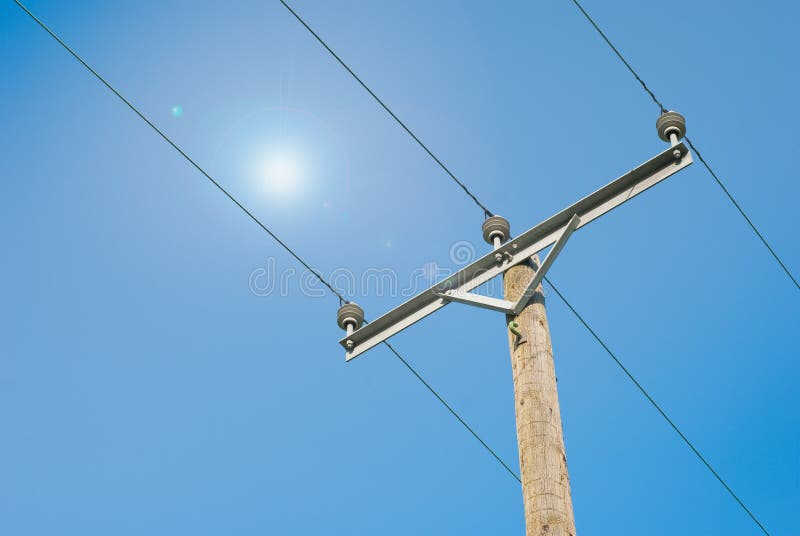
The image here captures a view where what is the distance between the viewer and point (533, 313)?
588cm

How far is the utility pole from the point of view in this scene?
192 inches

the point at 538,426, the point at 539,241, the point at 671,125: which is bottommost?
the point at 538,426

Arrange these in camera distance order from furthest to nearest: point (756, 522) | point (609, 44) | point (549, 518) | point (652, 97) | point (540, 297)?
point (756, 522)
point (609, 44)
point (652, 97)
point (540, 297)
point (549, 518)

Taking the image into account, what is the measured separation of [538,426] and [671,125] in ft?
8.53

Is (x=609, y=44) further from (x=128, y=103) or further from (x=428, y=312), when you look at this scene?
(x=128, y=103)

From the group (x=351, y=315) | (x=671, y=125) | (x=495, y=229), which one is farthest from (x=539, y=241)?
(x=351, y=315)

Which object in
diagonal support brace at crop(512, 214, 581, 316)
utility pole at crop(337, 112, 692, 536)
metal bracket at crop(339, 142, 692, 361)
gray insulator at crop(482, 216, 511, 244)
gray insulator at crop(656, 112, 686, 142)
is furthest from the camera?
gray insulator at crop(482, 216, 511, 244)

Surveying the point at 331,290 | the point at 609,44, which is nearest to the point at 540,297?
the point at 331,290

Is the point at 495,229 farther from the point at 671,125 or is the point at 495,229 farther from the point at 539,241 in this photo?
the point at 671,125

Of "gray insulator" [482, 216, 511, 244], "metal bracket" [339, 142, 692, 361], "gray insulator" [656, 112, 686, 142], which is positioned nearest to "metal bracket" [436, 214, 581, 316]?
"metal bracket" [339, 142, 692, 361]

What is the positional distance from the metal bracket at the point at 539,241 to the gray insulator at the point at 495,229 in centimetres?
22

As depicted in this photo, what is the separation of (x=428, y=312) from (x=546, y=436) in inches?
72.0

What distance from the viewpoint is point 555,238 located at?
248 inches

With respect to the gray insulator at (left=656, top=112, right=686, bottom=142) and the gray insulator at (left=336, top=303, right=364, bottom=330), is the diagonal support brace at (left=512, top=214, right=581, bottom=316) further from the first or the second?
the gray insulator at (left=336, top=303, right=364, bottom=330)
